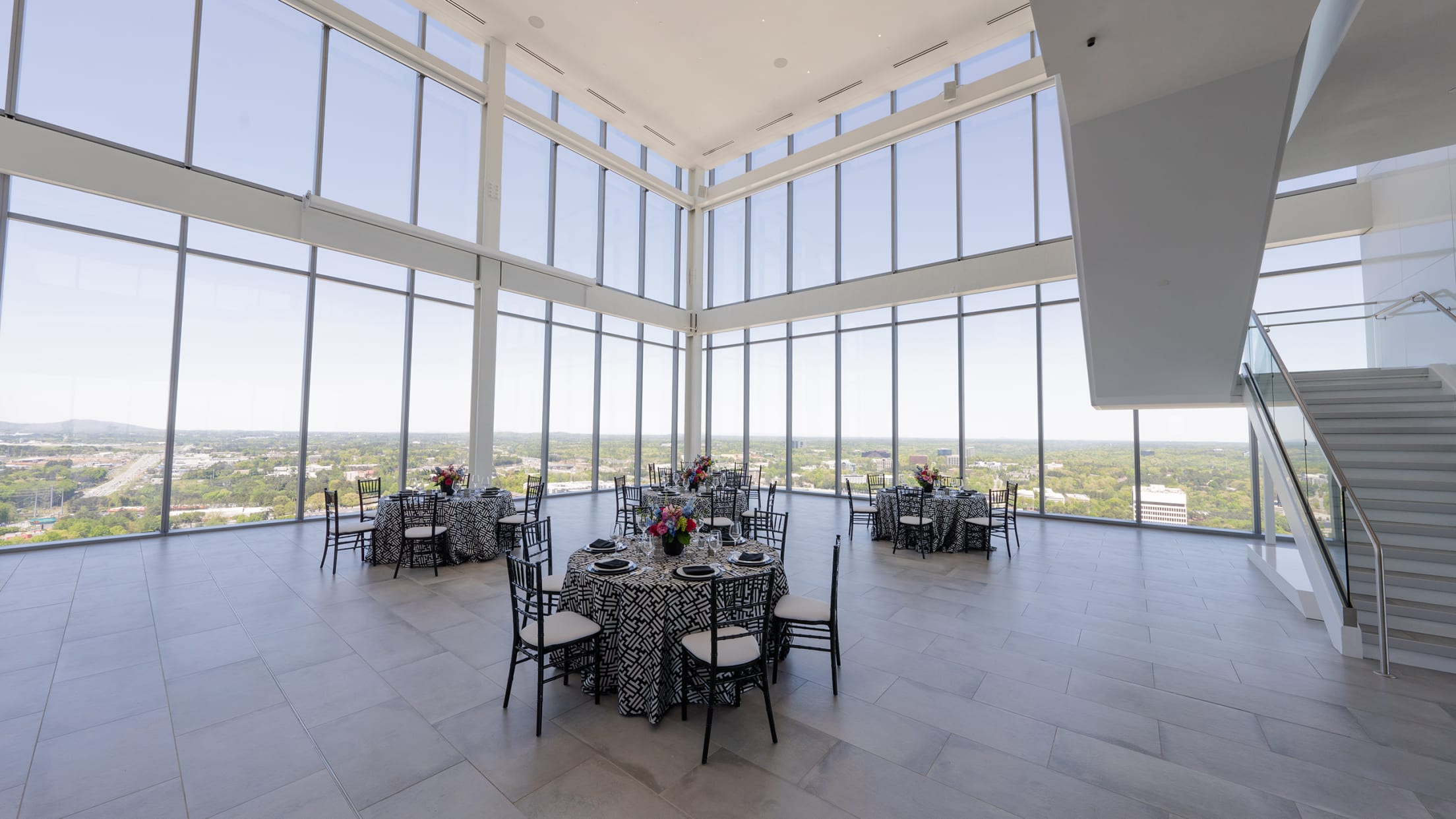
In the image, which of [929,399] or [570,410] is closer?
[929,399]

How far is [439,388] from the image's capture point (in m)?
9.34

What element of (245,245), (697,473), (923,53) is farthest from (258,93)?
(923,53)

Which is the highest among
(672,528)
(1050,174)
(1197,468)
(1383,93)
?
(1050,174)

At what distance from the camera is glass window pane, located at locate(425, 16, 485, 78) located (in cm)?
905

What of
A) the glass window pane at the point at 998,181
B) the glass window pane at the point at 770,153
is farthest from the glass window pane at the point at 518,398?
the glass window pane at the point at 998,181

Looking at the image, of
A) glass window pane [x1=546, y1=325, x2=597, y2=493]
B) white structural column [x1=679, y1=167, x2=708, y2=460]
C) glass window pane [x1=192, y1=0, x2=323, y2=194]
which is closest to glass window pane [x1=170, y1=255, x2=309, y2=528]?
glass window pane [x1=192, y1=0, x2=323, y2=194]

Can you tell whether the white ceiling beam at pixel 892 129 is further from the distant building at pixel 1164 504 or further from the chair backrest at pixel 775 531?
the chair backrest at pixel 775 531

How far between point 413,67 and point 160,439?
22.6ft

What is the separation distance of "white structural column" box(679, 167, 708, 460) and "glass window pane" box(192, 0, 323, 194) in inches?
316

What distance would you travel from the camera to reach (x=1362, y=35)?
12.7 ft

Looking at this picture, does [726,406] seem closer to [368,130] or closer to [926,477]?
[926,477]

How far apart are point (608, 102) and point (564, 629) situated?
1085cm

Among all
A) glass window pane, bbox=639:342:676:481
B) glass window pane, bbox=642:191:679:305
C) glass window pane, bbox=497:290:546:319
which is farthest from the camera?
glass window pane, bbox=642:191:679:305

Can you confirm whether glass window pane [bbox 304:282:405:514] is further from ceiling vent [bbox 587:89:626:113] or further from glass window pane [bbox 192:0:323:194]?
ceiling vent [bbox 587:89:626:113]
